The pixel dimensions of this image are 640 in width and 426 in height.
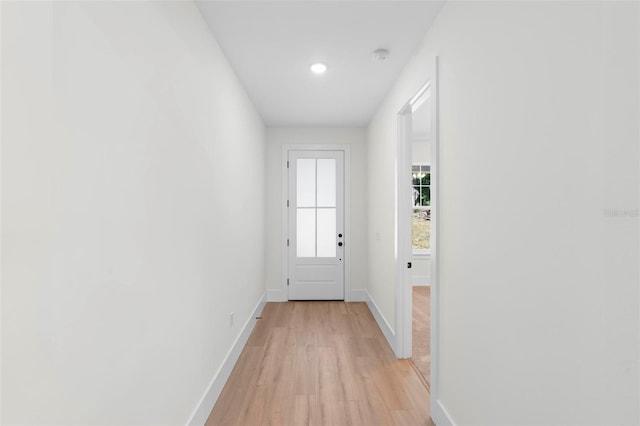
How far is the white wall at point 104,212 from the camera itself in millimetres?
850

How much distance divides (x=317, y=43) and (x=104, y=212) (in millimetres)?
1954

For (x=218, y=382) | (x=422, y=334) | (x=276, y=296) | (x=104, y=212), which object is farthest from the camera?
(x=276, y=296)

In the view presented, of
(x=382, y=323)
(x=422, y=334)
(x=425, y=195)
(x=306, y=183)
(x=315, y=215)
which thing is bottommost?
(x=422, y=334)

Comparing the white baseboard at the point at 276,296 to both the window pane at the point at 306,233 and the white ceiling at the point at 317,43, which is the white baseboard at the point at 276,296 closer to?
the window pane at the point at 306,233

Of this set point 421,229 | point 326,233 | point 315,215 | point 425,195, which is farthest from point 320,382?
point 425,195

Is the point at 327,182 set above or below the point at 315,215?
above

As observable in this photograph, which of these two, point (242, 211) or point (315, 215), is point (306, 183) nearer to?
point (315, 215)

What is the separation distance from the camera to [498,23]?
1.46 m

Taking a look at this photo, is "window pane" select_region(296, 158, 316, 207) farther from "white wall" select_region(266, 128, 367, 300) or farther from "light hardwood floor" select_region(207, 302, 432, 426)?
"light hardwood floor" select_region(207, 302, 432, 426)

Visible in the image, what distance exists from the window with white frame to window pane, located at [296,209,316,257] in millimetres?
2073

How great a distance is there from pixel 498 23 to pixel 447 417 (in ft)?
6.61

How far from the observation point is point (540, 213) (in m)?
1.18

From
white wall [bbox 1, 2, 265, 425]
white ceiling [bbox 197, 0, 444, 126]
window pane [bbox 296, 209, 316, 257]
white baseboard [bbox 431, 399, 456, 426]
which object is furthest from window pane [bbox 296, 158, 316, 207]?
white baseboard [bbox 431, 399, 456, 426]

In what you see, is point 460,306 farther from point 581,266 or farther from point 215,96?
point 215,96
